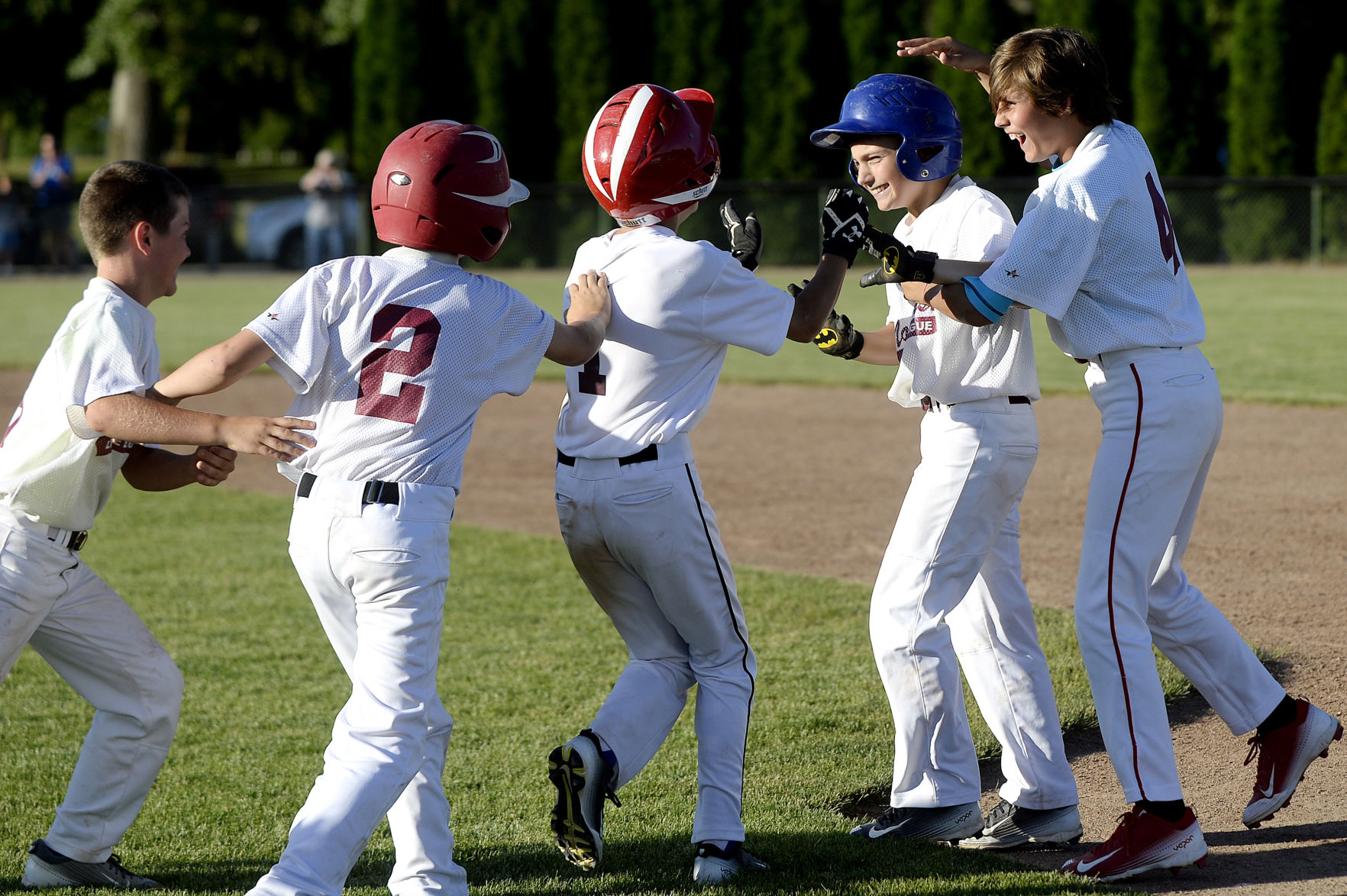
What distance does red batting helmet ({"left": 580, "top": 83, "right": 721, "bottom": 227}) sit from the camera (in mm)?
3668

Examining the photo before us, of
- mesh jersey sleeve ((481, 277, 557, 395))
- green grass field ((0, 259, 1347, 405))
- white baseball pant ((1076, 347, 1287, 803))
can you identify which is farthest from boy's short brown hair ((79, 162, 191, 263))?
green grass field ((0, 259, 1347, 405))

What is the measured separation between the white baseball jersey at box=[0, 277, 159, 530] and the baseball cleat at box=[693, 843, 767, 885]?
1849 millimetres

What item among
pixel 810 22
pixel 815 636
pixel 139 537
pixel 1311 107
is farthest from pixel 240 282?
pixel 815 636

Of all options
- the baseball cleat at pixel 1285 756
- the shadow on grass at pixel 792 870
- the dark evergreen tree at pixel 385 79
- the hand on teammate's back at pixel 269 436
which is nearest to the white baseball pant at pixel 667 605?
the shadow on grass at pixel 792 870

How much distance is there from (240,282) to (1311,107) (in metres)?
19.8

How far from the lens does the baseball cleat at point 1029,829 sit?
3.98 m

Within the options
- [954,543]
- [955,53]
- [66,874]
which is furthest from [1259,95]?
[66,874]

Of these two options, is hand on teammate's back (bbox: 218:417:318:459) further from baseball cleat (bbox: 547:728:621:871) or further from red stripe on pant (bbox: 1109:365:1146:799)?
red stripe on pant (bbox: 1109:365:1146:799)

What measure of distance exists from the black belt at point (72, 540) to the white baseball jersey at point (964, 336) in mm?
2323

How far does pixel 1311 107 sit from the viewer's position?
83.3ft

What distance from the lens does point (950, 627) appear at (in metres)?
4.08

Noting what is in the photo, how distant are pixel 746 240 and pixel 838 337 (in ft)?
1.77

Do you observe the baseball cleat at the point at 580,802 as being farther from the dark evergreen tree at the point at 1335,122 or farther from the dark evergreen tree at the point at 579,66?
the dark evergreen tree at the point at 1335,122

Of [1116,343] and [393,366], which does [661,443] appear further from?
[1116,343]
